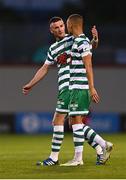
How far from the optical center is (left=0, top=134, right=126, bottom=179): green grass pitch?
10953 mm

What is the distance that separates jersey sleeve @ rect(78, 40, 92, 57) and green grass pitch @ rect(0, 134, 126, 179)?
5.03 feet

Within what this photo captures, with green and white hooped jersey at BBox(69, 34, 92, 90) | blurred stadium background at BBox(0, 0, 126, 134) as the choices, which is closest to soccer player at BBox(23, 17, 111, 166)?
green and white hooped jersey at BBox(69, 34, 92, 90)

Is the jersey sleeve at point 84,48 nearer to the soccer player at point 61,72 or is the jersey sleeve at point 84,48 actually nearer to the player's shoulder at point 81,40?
the player's shoulder at point 81,40

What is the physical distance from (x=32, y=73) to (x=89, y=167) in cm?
1131

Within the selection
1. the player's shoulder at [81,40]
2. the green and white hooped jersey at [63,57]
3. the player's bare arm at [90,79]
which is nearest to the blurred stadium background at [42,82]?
the green and white hooped jersey at [63,57]

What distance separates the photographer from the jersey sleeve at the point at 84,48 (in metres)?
11.8

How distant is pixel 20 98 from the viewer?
2302cm

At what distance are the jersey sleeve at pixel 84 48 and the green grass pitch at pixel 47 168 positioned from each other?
1.53 m

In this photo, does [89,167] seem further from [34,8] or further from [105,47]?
[34,8]

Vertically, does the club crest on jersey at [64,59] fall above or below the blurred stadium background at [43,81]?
above

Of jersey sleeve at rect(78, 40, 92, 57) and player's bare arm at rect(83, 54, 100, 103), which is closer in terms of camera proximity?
player's bare arm at rect(83, 54, 100, 103)

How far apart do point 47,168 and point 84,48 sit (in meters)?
1.68

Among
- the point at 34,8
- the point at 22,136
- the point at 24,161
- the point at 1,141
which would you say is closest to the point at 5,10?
the point at 34,8

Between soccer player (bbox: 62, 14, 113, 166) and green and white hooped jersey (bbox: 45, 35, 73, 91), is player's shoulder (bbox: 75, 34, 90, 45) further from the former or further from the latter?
green and white hooped jersey (bbox: 45, 35, 73, 91)
